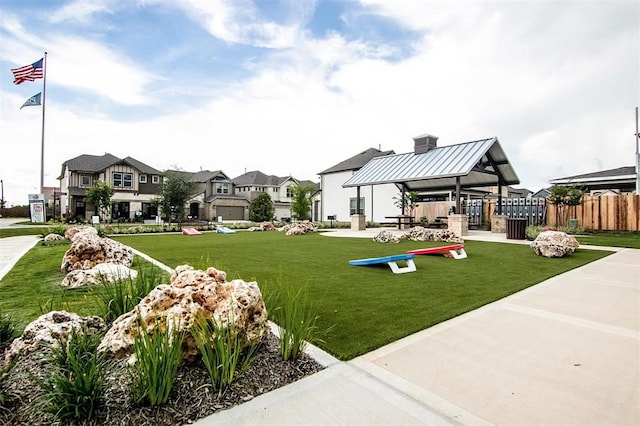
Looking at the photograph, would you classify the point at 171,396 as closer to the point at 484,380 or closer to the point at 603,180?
the point at 484,380

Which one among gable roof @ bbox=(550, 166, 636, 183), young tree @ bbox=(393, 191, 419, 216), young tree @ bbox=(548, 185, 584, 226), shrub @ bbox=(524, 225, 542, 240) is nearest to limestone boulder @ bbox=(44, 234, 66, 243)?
young tree @ bbox=(393, 191, 419, 216)

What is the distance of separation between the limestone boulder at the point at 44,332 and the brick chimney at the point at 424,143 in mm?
18141

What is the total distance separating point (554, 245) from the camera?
8336mm

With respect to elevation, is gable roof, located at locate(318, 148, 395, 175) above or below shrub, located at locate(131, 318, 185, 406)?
above

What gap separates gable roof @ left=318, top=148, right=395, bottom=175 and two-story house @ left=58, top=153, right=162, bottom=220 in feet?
61.9

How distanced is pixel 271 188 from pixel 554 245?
42388 millimetres

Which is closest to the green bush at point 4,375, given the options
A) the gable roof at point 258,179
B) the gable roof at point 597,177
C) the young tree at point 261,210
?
the gable roof at point 597,177

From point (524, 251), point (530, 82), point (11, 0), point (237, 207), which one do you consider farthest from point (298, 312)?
point (237, 207)

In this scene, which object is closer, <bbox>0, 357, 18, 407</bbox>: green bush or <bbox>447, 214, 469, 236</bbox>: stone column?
<bbox>0, 357, 18, 407</bbox>: green bush

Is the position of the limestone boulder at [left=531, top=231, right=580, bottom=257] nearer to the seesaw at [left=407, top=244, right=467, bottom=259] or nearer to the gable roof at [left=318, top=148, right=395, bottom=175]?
the seesaw at [left=407, top=244, right=467, bottom=259]

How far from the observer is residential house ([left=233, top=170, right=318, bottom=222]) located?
46969 mm

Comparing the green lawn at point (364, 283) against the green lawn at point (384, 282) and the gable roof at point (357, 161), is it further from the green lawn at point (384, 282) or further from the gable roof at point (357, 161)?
the gable roof at point (357, 161)

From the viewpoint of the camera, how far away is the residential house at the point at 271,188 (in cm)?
4697

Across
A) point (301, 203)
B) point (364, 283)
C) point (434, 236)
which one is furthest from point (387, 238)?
point (301, 203)
